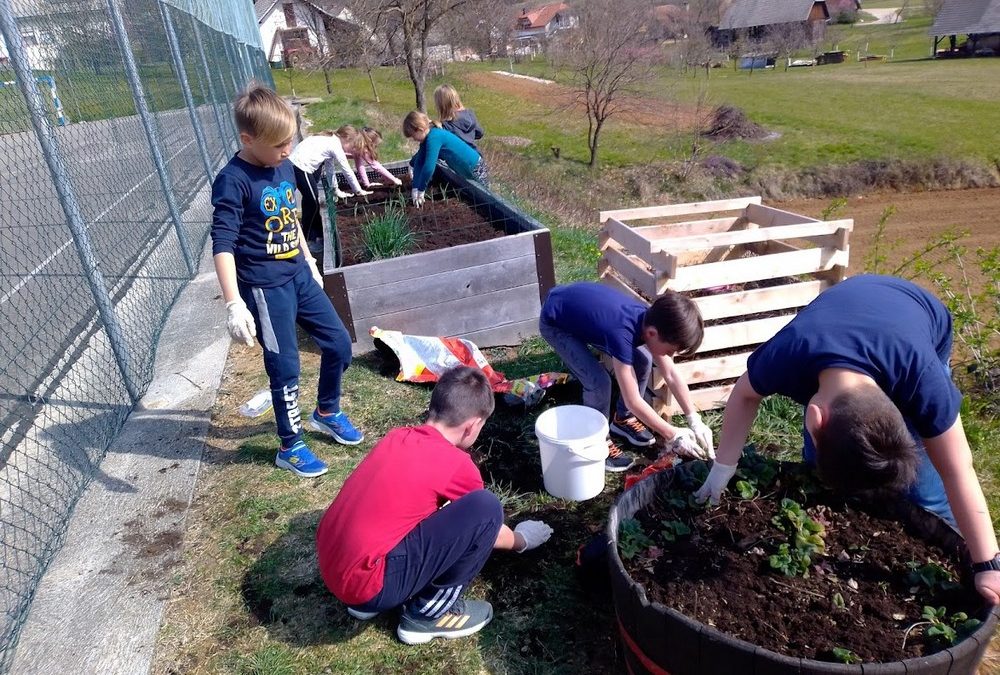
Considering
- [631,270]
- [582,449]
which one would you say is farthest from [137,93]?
[582,449]

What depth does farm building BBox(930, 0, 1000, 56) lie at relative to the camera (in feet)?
129

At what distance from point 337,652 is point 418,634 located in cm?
28

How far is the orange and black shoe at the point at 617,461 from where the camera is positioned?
10.6 ft

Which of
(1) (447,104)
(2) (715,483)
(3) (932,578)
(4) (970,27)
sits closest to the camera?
(3) (932,578)

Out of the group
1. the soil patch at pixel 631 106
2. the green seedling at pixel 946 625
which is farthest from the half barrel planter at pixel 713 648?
the soil patch at pixel 631 106

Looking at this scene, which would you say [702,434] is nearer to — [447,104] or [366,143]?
[447,104]

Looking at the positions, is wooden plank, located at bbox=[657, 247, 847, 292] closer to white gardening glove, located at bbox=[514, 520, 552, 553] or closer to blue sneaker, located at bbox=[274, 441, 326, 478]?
white gardening glove, located at bbox=[514, 520, 552, 553]

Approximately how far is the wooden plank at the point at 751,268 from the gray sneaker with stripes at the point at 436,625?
1.87m

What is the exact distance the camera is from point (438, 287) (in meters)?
4.42

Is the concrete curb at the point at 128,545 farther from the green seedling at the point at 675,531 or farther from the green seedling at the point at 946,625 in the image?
the green seedling at the point at 946,625

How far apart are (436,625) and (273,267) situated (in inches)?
64.1

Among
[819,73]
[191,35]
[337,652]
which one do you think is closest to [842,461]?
[337,652]

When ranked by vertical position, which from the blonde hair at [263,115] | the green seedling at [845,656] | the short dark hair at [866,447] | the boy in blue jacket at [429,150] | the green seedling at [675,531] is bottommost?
the green seedling at [675,531]

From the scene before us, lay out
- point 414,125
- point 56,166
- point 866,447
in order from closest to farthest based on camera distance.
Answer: point 866,447, point 56,166, point 414,125
